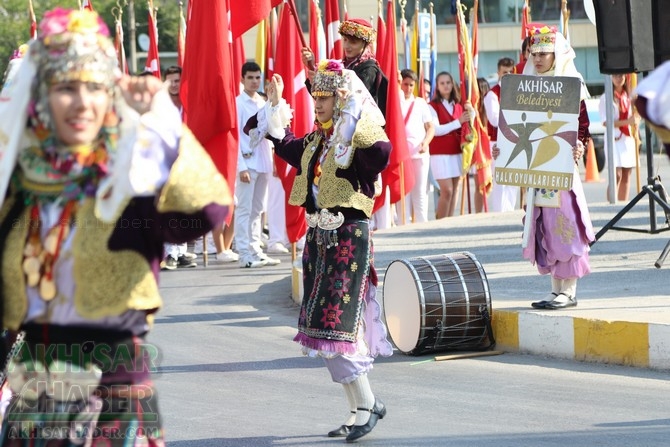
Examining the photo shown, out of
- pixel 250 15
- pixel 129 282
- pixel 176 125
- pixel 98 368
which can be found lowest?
pixel 98 368

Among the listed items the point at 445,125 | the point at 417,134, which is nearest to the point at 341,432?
the point at 417,134

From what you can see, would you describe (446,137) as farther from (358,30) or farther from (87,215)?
(87,215)

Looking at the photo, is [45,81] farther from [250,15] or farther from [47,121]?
[250,15]

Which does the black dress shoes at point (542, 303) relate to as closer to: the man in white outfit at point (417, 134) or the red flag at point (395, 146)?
the red flag at point (395, 146)

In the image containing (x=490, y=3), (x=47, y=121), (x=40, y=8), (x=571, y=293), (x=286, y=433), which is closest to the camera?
(x=47, y=121)

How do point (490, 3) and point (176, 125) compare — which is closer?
point (176, 125)

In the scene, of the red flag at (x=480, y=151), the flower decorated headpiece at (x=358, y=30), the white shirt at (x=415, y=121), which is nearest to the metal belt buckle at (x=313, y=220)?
the flower decorated headpiece at (x=358, y=30)

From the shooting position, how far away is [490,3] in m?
54.3

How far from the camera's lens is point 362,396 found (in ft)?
22.4

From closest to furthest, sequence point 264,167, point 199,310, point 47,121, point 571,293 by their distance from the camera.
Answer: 1. point 47,121
2. point 571,293
3. point 199,310
4. point 264,167

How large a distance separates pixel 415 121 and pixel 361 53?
773 cm

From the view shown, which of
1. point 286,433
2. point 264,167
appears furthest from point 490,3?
point 286,433

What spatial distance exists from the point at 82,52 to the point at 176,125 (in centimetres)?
35

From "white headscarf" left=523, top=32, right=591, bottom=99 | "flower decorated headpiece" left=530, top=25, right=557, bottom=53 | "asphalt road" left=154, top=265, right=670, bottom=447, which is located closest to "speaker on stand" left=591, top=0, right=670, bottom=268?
"white headscarf" left=523, top=32, right=591, bottom=99
